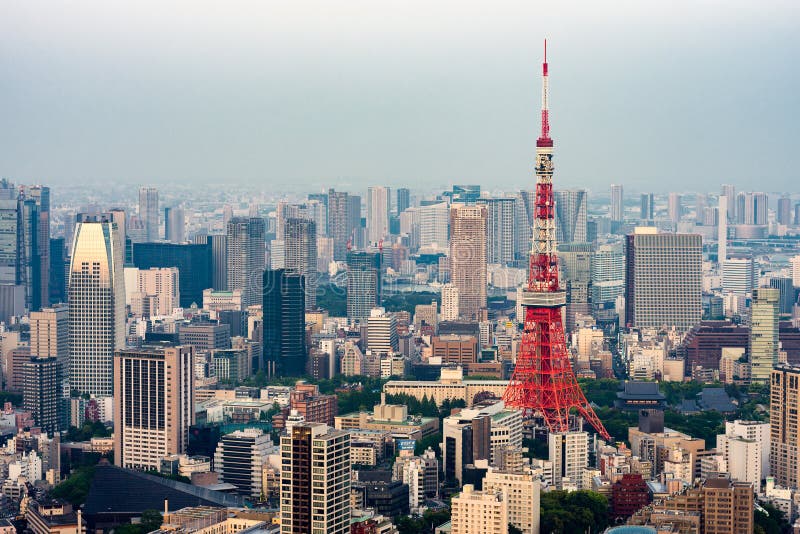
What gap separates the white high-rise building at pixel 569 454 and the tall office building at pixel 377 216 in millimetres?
18746

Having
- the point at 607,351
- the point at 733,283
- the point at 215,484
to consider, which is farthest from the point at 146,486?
the point at 733,283

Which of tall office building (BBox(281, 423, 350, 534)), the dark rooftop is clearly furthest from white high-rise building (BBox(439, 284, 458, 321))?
tall office building (BBox(281, 423, 350, 534))

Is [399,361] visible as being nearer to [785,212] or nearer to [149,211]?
[149,211]

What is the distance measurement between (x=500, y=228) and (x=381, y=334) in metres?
10.7

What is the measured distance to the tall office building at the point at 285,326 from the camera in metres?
24.9

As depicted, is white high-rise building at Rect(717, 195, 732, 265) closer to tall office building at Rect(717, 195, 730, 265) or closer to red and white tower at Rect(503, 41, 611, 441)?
tall office building at Rect(717, 195, 730, 265)

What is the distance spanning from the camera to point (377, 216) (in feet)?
126

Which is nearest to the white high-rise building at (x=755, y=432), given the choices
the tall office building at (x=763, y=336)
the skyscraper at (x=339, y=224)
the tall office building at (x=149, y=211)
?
the tall office building at (x=763, y=336)

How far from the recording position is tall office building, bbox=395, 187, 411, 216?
33.8 meters

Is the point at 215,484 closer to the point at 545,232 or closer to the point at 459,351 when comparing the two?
the point at 545,232

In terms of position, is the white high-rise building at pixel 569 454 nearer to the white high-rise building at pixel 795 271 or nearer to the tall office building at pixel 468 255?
the tall office building at pixel 468 255

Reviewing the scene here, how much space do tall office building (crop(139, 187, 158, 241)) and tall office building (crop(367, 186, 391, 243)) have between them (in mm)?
4476

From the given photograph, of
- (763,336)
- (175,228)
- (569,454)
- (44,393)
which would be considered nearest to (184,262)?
(175,228)

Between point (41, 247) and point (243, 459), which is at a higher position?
point (41, 247)
